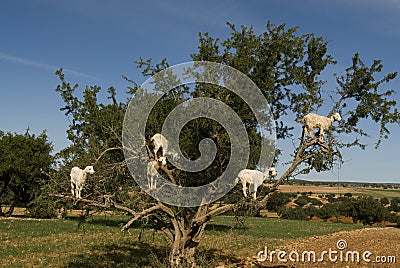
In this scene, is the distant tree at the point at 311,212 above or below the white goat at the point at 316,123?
below

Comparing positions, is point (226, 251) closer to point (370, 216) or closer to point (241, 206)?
point (241, 206)

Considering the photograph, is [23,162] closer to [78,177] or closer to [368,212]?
[78,177]

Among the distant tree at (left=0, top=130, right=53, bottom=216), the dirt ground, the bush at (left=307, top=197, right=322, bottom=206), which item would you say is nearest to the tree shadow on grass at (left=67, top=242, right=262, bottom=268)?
the dirt ground

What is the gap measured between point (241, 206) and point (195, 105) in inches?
131

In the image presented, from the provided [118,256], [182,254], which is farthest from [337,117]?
[118,256]

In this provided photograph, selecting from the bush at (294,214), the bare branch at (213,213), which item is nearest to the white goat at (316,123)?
the bare branch at (213,213)

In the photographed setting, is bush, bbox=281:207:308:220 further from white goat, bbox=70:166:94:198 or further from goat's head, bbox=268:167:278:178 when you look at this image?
white goat, bbox=70:166:94:198

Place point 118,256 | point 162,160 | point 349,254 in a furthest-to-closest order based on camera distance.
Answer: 1. point 118,256
2. point 349,254
3. point 162,160

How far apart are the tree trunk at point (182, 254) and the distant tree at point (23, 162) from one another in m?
29.3

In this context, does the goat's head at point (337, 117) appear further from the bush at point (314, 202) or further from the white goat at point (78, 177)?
the bush at point (314, 202)

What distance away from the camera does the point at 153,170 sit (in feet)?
38.3

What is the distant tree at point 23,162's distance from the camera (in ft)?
132

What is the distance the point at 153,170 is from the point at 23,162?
1308 inches

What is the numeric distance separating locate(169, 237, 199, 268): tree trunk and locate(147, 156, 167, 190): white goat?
2306mm
